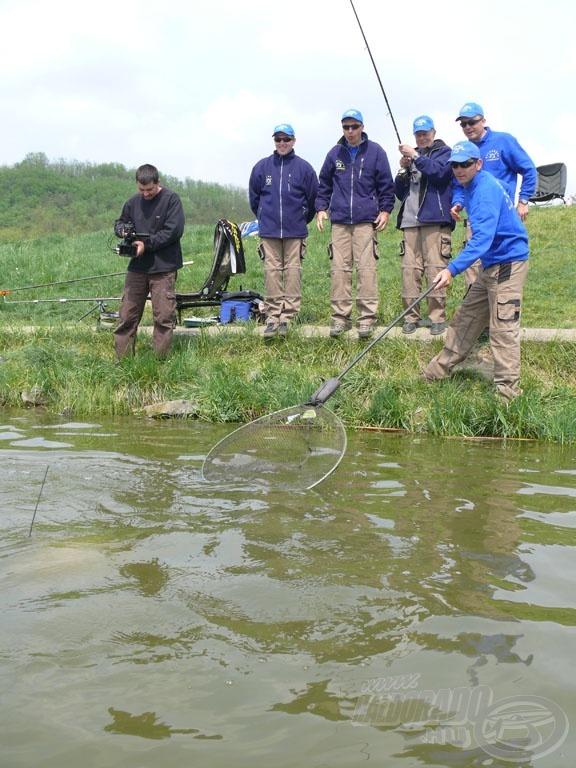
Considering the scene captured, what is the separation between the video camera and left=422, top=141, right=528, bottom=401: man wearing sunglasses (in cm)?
349

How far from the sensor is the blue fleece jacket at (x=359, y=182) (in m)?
8.97

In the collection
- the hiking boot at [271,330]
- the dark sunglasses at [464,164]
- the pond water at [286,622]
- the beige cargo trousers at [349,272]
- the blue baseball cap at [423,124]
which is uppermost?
the blue baseball cap at [423,124]

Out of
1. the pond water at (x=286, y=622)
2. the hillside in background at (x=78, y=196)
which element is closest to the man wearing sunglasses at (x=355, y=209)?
the pond water at (x=286, y=622)

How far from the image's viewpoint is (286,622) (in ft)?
10.5

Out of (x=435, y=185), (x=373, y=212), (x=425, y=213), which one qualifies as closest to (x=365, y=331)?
(x=373, y=212)

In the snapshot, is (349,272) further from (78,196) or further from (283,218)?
(78,196)

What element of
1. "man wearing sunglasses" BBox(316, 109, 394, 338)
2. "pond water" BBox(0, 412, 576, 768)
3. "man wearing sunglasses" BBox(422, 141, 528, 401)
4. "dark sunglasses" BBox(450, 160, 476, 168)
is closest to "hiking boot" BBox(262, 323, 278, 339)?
"man wearing sunglasses" BBox(316, 109, 394, 338)

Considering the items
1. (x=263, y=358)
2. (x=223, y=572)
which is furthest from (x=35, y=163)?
(x=223, y=572)

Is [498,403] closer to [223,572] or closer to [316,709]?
[223,572]

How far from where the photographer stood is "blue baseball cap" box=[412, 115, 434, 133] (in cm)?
877

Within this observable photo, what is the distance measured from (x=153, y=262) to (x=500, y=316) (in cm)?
388

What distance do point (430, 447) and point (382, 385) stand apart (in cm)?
131

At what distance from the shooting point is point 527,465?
6051 millimetres

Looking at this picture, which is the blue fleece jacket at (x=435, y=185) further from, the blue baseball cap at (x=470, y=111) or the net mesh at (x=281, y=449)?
the net mesh at (x=281, y=449)
